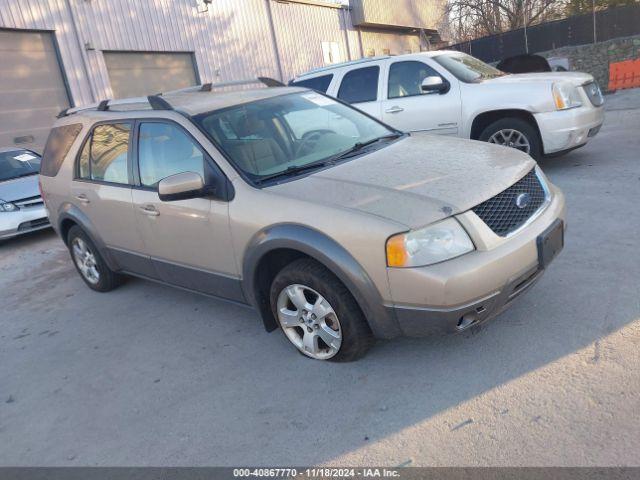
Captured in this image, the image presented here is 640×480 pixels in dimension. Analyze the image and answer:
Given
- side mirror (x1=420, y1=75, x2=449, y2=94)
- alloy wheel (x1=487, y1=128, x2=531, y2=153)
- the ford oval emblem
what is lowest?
alloy wheel (x1=487, y1=128, x2=531, y2=153)

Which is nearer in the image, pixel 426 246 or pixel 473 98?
pixel 426 246

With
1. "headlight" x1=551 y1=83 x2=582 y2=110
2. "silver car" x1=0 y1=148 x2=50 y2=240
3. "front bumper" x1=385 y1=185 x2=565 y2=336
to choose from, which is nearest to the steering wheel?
"front bumper" x1=385 y1=185 x2=565 y2=336

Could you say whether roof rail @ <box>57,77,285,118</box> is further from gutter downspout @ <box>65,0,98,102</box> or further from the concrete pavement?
gutter downspout @ <box>65,0,98,102</box>

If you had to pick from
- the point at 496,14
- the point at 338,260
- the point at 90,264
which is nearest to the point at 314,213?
the point at 338,260

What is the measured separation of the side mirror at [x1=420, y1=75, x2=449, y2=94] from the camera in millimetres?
6566

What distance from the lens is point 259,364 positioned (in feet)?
11.2

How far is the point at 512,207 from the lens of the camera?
2.96m

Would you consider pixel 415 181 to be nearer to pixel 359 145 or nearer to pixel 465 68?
pixel 359 145

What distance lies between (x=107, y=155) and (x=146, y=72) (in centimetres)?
991

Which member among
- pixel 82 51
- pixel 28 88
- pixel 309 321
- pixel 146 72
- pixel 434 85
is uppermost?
pixel 82 51

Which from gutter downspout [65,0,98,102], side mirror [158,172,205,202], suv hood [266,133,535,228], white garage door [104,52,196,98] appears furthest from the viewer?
white garage door [104,52,196,98]

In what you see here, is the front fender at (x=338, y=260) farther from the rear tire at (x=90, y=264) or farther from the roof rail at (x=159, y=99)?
the rear tire at (x=90, y=264)

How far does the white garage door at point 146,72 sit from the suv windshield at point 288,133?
32.4ft

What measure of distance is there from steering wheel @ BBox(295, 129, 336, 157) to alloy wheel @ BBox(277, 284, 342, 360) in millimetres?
1047
